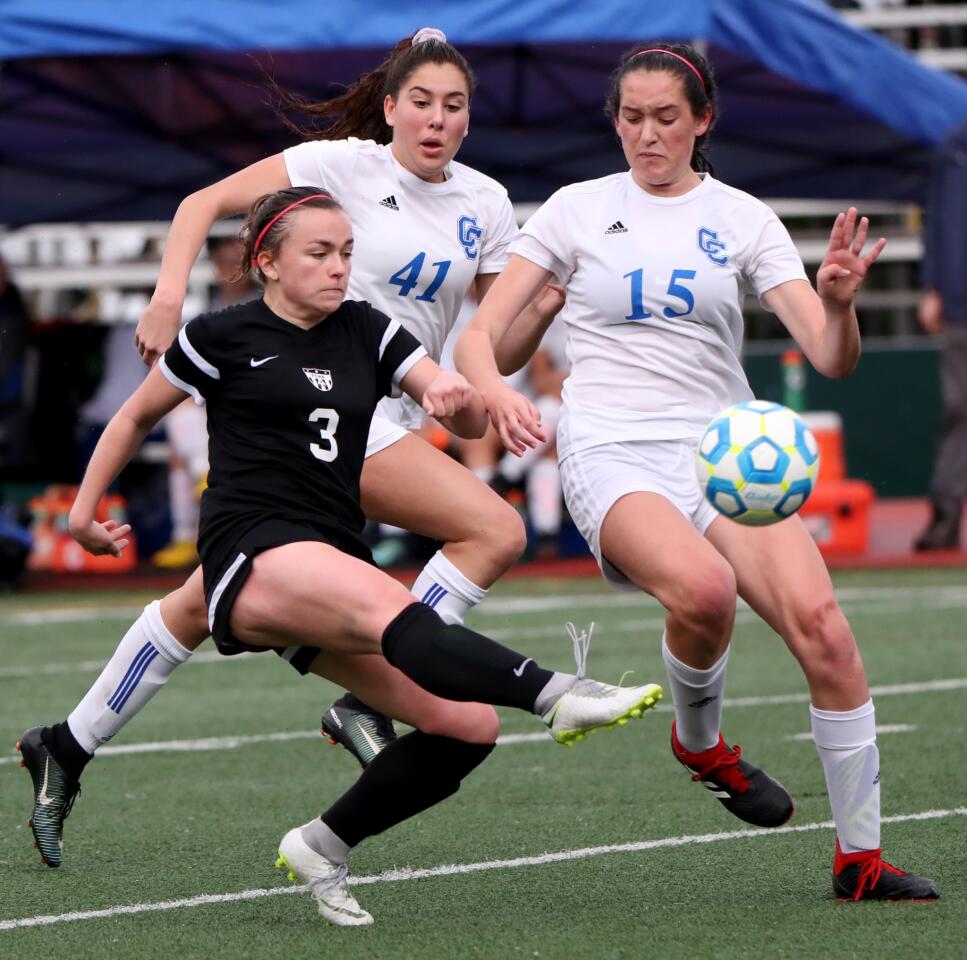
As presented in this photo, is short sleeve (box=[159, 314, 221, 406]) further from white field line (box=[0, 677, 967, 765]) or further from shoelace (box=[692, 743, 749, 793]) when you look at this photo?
white field line (box=[0, 677, 967, 765])

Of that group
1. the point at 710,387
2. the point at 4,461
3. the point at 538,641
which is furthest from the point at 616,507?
the point at 4,461

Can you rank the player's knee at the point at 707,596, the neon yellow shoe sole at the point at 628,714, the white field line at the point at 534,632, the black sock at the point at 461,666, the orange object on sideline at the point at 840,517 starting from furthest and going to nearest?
the orange object on sideline at the point at 840,517, the white field line at the point at 534,632, the player's knee at the point at 707,596, the black sock at the point at 461,666, the neon yellow shoe sole at the point at 628,714

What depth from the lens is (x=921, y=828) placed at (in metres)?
5.67

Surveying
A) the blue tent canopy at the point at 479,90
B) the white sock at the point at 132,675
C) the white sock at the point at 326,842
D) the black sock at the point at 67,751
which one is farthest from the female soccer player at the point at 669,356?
the blue tent canopy at the point at 479,90

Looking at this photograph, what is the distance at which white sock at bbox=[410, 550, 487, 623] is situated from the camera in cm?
568

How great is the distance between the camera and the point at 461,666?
4.29 metres

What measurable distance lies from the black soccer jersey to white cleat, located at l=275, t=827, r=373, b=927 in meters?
0.80

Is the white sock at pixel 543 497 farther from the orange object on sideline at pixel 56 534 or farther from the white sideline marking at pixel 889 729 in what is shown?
the white sideline marking at pixel 889 729

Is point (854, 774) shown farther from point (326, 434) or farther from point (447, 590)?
point (326, 434)

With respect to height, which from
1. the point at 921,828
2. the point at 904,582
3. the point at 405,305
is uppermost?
the point at 405,305

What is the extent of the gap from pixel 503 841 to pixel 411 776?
1.24 metres

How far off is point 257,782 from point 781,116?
10.4 m

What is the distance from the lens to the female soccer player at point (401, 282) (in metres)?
5.54

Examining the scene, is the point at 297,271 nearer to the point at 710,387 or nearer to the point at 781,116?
the point at 710,387
